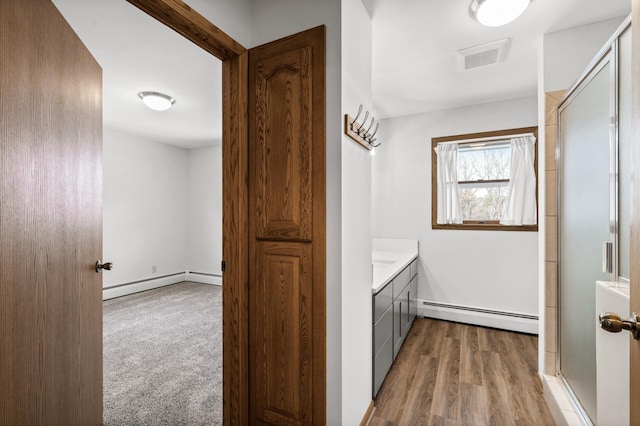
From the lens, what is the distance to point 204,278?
18.1 feet

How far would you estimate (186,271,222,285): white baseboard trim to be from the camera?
534cm

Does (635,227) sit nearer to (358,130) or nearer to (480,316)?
(358,130)

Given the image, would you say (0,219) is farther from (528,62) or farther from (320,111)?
(528,62)

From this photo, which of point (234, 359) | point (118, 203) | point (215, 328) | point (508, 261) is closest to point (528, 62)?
point (508, 261)

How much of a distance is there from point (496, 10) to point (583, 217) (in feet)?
4.26

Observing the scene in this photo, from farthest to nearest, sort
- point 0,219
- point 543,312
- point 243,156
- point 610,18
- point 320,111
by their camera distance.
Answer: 1. point 543,312
2. point 610,18
3. point 243,156
4. point 320,111
5. point 0,219

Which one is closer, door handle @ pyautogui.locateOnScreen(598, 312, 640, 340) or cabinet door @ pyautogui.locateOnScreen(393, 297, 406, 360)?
door handle @ pyautogui.locateOnScreen(598, 312, 640, 340)

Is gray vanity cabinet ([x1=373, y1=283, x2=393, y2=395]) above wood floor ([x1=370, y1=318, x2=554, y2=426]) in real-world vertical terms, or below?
above

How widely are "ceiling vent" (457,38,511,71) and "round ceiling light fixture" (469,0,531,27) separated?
1.56 feet

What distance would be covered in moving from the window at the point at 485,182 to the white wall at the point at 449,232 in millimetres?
86

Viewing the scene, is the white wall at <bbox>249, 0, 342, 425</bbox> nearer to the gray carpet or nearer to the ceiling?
the ceiling

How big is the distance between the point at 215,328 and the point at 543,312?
307cm

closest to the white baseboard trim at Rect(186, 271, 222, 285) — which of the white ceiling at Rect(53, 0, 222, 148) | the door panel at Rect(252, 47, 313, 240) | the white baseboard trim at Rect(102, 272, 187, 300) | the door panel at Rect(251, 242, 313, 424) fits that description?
the white baseboard trim at Rect(102, 272, 187, 300)

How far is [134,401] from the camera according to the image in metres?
1.99
